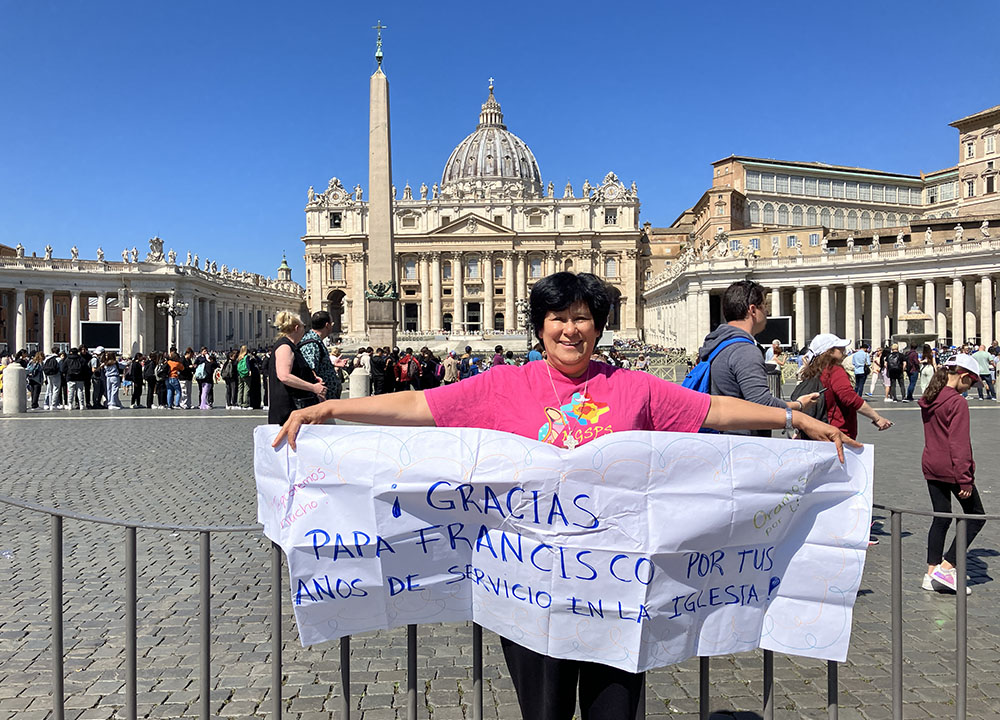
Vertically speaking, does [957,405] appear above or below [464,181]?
below

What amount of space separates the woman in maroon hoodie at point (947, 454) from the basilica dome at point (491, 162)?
333ft

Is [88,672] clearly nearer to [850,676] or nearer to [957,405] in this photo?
[850,676]

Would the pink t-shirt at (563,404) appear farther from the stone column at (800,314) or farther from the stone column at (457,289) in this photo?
the stone column at (457,289)

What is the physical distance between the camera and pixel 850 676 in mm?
3836

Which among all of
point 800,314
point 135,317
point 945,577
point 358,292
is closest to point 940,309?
point 800,314

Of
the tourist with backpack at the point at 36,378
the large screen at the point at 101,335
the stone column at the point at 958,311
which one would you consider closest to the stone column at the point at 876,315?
the stone column at the point at 958,311

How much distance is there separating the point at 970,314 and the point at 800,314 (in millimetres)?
9973

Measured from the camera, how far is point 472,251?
90.1 m

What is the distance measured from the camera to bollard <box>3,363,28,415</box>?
18672 mm

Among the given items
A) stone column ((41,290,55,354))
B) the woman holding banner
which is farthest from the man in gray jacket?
stone column ((41,290,55,354))

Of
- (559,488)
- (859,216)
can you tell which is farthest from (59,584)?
(859,216)

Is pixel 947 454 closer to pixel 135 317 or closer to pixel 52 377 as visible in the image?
pixel 52 377

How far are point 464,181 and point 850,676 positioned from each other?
358ft

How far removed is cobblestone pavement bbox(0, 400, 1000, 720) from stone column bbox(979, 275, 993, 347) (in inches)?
1675
